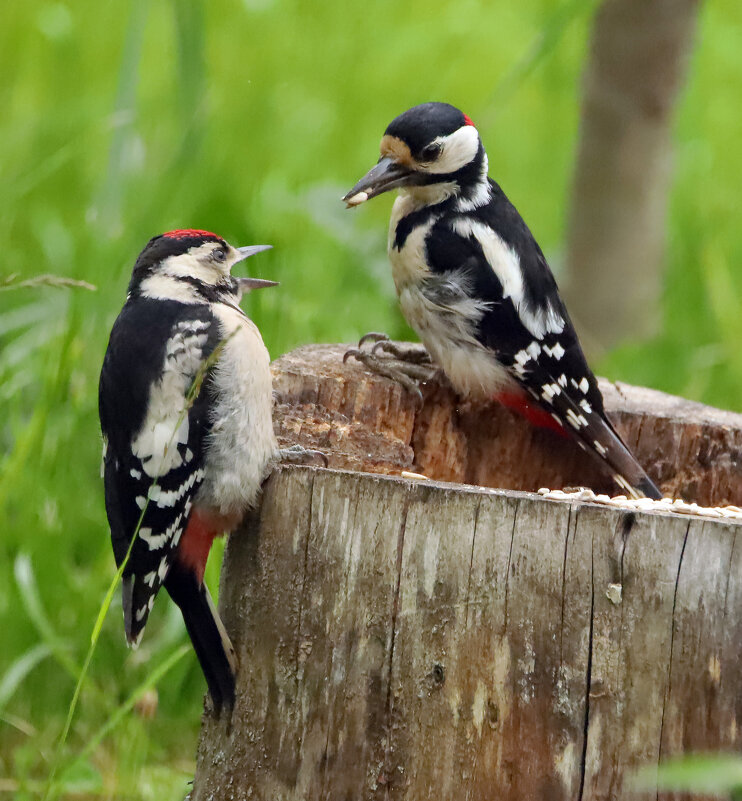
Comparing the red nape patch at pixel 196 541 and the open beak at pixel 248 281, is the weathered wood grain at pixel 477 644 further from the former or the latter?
the open beak at pixel 248 281

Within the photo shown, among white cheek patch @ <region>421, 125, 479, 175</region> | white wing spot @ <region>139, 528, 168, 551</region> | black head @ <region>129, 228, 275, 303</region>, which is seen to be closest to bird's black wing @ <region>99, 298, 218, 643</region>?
white wing spot @ <region>139, 528, 168, 551</region>

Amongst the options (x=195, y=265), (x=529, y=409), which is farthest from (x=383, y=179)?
(x=529, y=409)

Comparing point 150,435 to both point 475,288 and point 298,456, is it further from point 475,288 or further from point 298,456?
point 475,288

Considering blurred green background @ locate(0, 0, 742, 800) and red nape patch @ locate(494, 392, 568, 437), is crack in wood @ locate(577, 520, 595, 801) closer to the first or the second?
blurred green background @ locate(0, 0, 742, 800)

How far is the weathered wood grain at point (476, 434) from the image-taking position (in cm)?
312

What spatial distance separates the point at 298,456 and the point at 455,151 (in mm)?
1211

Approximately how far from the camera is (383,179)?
3.53m

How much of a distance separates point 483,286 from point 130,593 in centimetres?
141

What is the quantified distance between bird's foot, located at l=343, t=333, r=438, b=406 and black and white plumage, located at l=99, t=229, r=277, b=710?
50 cm

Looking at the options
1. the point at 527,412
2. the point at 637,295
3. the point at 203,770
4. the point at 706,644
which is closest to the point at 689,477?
the point at 527,412

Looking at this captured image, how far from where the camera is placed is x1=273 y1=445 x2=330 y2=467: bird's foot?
280 cm

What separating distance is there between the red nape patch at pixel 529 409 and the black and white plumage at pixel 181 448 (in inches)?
34.8

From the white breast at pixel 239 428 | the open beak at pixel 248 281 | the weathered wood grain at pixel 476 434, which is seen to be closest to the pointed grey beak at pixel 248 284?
the open beak at pixel 248 281

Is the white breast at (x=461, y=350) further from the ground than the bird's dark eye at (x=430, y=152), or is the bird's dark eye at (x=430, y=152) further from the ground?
the bird's dark eye at (x=430, y=152)
